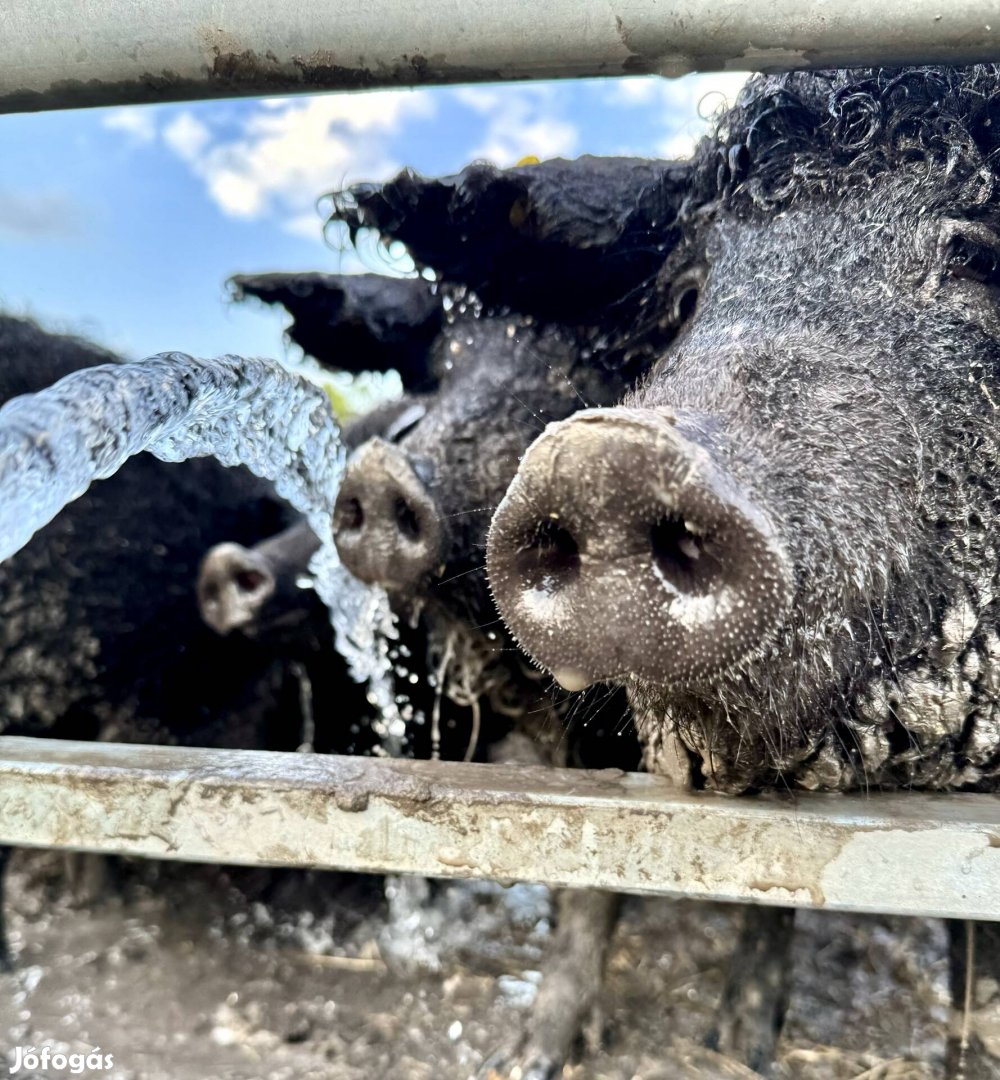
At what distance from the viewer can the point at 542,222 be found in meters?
2.62

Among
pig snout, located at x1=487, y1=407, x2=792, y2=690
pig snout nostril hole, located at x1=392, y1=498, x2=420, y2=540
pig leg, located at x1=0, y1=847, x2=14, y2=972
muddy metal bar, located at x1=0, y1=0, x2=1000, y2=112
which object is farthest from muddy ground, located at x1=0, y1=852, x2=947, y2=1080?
muddy metal bar, located at x1=0, y1=0, x2=1000, y2=112

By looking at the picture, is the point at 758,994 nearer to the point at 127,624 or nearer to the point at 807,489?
the point at 807,489

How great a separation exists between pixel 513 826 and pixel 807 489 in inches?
34.8

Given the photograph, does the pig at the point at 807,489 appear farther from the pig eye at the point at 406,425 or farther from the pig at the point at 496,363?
the pig eye at the point at 406,425

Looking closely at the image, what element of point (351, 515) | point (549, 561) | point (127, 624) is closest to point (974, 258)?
point (549, 561)

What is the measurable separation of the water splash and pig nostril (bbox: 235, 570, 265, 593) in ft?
0.70

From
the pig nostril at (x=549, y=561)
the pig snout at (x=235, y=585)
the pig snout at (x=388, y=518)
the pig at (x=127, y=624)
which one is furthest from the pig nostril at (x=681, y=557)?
the pig at (x=127, y=624)

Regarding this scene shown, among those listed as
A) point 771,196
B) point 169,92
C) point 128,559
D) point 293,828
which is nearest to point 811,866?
point 293,828

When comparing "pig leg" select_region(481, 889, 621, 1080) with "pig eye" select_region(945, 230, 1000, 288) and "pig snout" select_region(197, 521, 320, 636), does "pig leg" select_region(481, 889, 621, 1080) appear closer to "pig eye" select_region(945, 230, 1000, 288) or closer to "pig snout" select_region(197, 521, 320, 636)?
"pig snout" select_region(197, 521, 320, 636)

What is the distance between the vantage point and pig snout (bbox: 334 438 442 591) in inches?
98.6

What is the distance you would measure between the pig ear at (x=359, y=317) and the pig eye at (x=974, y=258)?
155 centimetres

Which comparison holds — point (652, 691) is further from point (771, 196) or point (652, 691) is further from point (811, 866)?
point (771, 196)

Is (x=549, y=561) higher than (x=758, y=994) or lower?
higher

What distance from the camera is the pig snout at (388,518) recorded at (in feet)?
8.21
